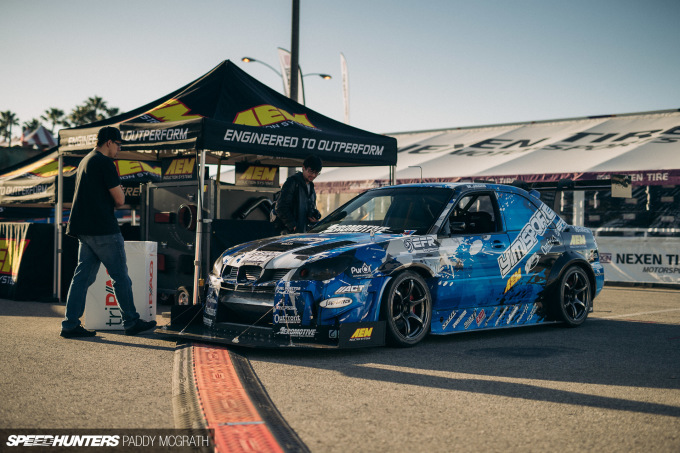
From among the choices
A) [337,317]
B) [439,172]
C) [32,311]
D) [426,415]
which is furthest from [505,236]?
[439,172]

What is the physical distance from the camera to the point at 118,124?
29.3 ft

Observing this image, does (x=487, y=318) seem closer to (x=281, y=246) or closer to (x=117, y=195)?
(x=281, y=246)

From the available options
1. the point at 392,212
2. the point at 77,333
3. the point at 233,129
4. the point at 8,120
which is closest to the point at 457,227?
the point at 392,212

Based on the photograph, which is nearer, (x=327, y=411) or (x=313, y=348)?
(x=327, y=411)

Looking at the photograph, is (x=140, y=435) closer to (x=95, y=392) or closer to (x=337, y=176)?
(x=95, y=392)

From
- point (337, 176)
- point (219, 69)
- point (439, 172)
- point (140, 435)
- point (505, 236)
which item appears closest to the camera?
point (140, 435)

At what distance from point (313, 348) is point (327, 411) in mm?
1664

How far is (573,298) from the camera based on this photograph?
314 inches

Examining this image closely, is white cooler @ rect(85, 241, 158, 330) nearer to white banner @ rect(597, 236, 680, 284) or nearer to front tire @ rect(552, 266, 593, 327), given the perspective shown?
front tire @ rect(552, 266, 593, 327)

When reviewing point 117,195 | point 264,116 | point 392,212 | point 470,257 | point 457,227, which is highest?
point 264,116

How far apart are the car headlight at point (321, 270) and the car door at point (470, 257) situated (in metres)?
1.12

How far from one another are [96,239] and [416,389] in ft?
11.5

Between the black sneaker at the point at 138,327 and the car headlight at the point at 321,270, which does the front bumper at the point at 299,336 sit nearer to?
the car headlight at the point at 321,270

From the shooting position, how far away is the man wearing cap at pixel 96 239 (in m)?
6.67
